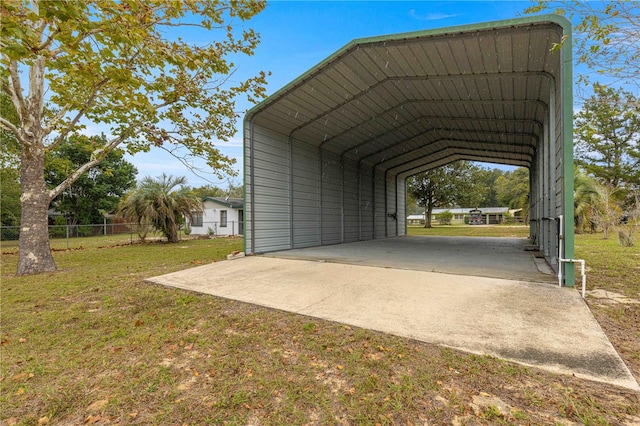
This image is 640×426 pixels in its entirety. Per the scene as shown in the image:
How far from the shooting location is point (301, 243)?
414 inches

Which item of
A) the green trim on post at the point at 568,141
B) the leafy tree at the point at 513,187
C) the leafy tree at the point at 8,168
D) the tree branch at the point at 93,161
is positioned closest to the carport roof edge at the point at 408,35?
the green trim on post at the point at 568,141

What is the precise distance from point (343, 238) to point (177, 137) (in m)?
7.38

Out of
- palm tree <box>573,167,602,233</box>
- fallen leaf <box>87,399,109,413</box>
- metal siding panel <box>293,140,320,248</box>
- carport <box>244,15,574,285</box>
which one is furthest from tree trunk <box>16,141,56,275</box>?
palm tree <box>573,167,602,233</box>

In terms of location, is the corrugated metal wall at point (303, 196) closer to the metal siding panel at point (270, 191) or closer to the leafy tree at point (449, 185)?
the metal siding panel at point (270, 191)

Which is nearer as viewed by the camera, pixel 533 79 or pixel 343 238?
pixel 533 79

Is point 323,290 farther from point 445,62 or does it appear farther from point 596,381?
point 445,62

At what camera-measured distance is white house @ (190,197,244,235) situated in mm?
19844

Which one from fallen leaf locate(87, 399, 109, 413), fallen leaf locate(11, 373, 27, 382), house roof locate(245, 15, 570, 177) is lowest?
fallen leaf locate(11, 373, 27, 382)

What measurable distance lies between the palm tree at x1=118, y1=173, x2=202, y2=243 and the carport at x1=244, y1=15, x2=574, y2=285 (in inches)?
257

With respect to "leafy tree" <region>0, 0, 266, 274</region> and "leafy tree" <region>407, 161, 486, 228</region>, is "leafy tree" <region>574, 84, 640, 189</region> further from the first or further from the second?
"leafy tree" <region>0, 0, 266, 274</region>

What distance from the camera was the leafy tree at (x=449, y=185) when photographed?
28141mm

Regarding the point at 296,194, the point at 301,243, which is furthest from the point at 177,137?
the point at 301,243

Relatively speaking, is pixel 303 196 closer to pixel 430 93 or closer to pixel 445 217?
pixel 430 93

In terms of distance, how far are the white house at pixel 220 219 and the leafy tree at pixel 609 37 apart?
17.7 metres
